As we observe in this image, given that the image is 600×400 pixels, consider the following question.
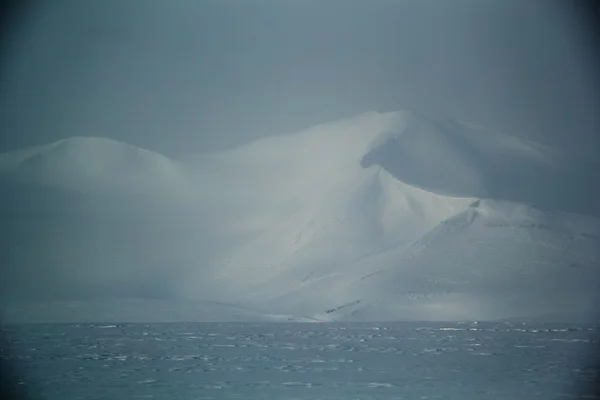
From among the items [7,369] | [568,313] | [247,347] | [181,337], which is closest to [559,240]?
[568,313]

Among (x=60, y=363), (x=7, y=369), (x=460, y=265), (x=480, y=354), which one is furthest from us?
(x=460, y=265)

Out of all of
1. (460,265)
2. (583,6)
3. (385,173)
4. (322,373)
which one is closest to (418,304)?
(460,265)

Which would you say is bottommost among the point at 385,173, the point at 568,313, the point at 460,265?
the point at 568,313

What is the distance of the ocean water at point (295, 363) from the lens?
8.45 metres

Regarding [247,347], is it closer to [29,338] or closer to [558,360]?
[29,338]

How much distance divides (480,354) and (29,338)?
6197mm

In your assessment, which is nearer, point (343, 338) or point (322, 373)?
point (322, 373)

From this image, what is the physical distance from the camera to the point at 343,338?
12359 mm

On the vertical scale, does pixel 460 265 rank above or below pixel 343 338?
above

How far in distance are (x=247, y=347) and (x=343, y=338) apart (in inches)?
73.7

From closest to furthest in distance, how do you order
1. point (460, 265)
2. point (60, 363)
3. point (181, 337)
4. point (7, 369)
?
1. point (7, 369)
2. point (60, 363)
3. point (460, 265)
4. point (181, 337)

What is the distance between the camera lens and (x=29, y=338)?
10945 mm

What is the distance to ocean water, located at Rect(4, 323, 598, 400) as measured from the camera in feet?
27.7

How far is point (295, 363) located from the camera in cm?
992
